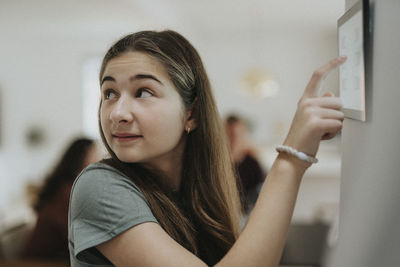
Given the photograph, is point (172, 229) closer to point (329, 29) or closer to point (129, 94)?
point (129, 94)

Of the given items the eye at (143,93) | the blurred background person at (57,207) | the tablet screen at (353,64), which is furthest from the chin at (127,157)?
the blurred background person at (57,207)

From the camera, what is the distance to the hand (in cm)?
63

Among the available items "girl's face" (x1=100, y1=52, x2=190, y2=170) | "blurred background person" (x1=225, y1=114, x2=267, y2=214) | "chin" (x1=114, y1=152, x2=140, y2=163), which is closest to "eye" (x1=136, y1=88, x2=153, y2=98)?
"girl's face" (x1=100, y1=52, x2=190, y2=170)

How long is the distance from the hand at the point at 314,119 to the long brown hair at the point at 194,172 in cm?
25

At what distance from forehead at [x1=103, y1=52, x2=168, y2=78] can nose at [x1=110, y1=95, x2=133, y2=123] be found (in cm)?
5

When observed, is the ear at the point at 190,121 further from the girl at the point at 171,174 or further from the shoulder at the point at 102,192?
the shoulder at the point at 102,192

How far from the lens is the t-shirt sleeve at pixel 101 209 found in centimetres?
68

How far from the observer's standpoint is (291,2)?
5.02 metres

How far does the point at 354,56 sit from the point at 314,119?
0.16 metres

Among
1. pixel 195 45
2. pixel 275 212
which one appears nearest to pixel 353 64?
pixel 275 212

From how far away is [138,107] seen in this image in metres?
0.74

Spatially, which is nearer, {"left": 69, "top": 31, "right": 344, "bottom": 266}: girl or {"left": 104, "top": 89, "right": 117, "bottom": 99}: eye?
{"left": 69, "top": 31, "right": 344, "bottom": 266}: girl

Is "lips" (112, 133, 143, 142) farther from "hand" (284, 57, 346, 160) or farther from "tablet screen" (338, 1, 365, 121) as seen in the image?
"tablet screen" (338, 1, 365, 121)

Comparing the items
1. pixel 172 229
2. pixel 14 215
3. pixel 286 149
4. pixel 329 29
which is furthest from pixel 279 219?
pixel 329 29
